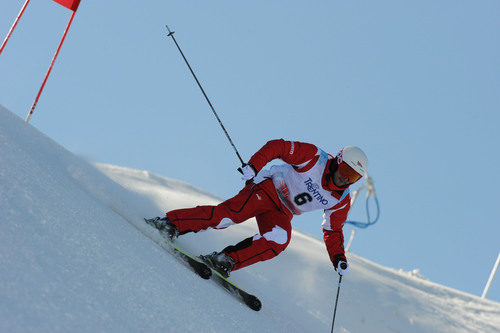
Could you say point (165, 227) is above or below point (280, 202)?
below

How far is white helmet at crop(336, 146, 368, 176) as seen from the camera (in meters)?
4.52

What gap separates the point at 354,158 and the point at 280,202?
741 mm

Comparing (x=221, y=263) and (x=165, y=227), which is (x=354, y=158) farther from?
(x=165, y=227)

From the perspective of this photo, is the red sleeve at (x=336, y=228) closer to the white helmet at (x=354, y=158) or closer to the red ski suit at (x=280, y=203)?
the red ski suit at (x=280, y=203)

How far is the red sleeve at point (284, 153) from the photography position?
437cm

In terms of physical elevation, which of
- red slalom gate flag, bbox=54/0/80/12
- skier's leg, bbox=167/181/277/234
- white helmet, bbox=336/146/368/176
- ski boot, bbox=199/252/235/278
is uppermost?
red slalom gate flag, bbox=54/0/80/12

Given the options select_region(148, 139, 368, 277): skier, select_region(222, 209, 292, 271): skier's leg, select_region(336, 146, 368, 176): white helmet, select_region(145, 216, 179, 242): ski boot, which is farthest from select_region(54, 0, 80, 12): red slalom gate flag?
select_region(336, 146, 368, 176): white helmet

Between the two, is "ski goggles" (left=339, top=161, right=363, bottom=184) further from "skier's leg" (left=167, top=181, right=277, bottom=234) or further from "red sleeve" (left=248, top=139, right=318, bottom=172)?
"skier's leg" (left=167, top=181, right=277, bottom=234)

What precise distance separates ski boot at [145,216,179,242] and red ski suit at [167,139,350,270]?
0.37ft

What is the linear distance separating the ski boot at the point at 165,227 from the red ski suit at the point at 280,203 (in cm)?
11

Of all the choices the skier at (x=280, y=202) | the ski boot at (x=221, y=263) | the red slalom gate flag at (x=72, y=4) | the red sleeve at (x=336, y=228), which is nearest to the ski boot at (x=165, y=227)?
the skier at (x=280, y=202)

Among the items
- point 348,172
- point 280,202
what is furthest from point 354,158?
point 280,202

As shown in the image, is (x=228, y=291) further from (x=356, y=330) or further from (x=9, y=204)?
(x=356, y=330)

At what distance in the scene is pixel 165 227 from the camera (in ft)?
13.7
